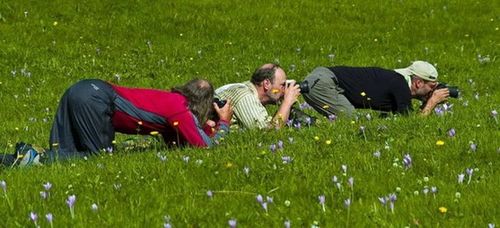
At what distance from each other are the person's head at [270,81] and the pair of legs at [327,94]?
1.32 meters

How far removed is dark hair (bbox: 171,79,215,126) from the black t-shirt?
3098 millimetres

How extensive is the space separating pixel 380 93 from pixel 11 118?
6.38 metres

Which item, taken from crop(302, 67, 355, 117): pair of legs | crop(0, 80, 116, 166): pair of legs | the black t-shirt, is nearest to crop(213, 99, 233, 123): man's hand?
crop(0, 80, 116, 166): pair of legs

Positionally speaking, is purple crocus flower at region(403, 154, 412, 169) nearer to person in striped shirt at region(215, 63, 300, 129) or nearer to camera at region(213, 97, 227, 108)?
person in striped shirt at region(215, 63, 300, 129)

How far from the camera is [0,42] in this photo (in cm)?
1836

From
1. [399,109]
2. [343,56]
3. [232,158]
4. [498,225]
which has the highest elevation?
[498,225]

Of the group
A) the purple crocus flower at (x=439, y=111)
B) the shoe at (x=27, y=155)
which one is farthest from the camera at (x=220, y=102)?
the purple crocus flower at (x=439, y=111)

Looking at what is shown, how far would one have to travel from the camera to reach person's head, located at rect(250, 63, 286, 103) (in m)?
9.51

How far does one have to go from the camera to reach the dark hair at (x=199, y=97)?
27.0 feet

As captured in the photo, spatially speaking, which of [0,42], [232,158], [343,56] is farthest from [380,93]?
[0,42]

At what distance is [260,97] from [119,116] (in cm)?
227

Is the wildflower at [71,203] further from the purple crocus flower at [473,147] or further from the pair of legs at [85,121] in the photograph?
the purple crocus flower at [473,147]

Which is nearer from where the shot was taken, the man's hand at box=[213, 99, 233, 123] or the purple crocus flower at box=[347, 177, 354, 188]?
the purple crocus flower at box=[347, 177, 354, 188]

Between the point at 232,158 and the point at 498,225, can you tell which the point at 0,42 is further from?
the point at 498,225
